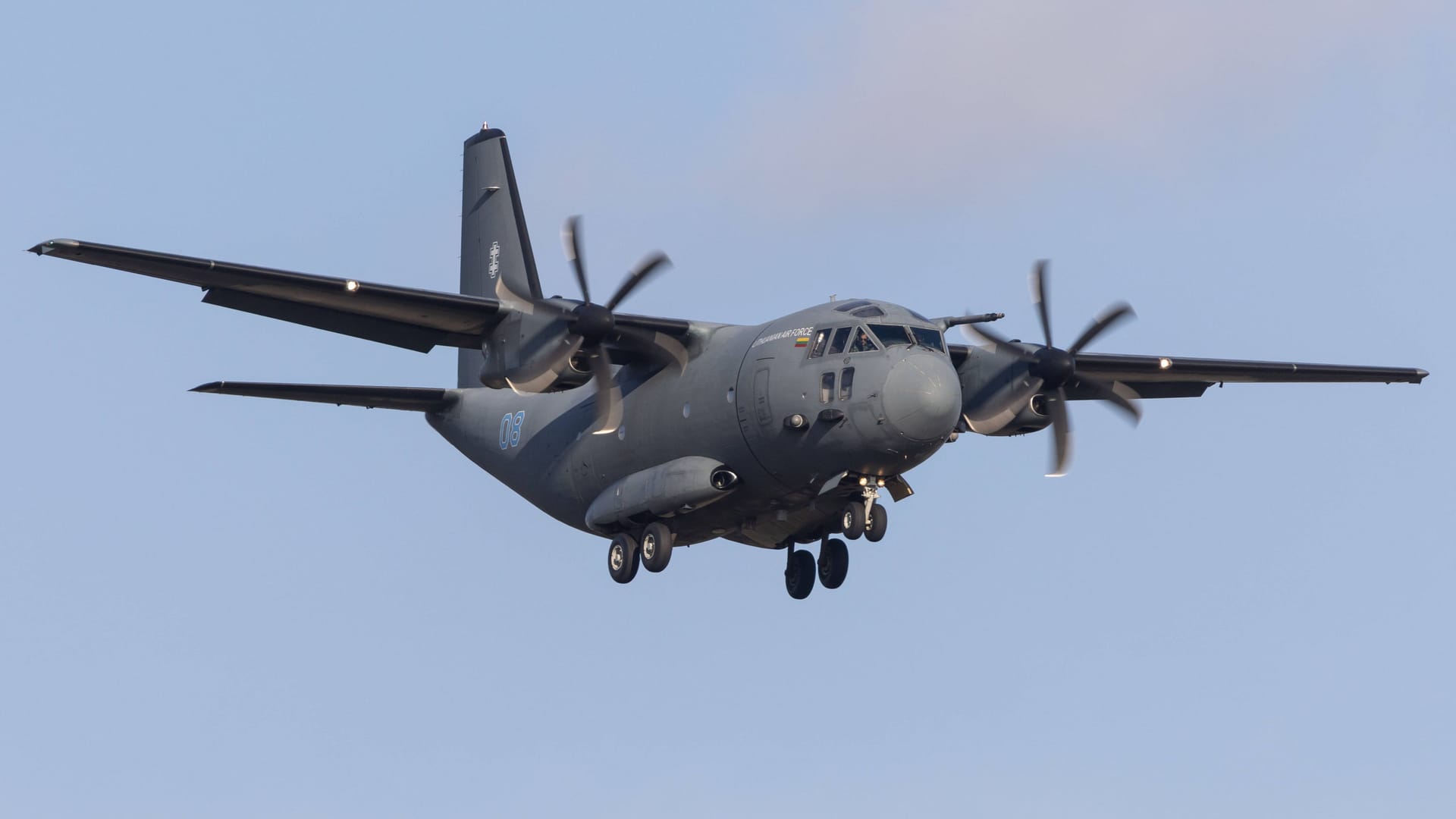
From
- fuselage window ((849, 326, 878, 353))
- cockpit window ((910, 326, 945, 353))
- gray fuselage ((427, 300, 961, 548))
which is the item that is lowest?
gray fuselage ((427, 300, 961, 548))

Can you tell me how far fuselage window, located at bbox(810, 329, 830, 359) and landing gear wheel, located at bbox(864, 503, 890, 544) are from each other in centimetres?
226

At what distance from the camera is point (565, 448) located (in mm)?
29266

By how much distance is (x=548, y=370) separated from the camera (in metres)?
26.5

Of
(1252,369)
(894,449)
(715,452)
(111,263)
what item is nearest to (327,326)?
(111,263)

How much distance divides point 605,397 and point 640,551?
2275 mm

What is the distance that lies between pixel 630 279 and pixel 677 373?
1.56m

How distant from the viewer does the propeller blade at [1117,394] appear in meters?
29.4

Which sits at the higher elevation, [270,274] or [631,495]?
[270,274]

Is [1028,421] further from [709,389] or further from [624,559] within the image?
[624,559]

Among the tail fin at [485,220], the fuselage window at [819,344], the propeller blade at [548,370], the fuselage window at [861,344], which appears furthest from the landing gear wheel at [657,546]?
the tail fin at [485,220]

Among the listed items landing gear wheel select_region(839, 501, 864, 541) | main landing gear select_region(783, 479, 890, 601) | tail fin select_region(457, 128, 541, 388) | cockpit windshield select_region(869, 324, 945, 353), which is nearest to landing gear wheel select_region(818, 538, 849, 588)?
main landing gear select_region(783, 479, 890, 601)

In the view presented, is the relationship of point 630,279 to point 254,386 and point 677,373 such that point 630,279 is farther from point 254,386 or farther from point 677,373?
point 254,386

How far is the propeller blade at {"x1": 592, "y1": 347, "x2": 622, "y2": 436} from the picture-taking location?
2708 centimetres

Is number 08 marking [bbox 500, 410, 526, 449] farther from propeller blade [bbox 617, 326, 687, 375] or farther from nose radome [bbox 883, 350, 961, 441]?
nose radome [bbox 883, 350, 961, 441]
